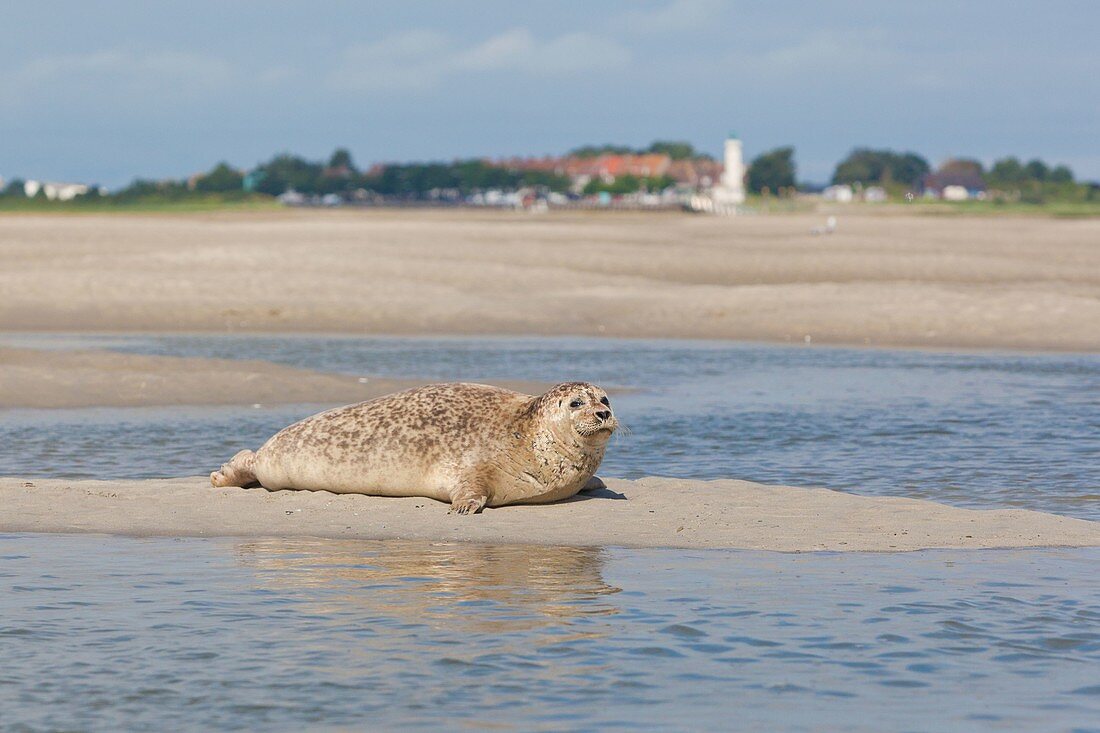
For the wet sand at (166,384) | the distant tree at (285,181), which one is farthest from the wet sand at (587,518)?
the distant tree at (285,181)

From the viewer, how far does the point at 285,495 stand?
12844 millimetres

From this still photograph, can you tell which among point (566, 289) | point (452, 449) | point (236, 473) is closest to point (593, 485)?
point (452, 449)

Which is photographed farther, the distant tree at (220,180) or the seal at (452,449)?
the distant tree at (220,180)

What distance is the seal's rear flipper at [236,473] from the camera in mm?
13164

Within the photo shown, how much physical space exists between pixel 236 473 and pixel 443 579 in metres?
4.04

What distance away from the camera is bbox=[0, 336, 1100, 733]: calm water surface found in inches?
272

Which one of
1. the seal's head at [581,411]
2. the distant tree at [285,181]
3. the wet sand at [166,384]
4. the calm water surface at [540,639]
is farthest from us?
the distant tree at [285,181]

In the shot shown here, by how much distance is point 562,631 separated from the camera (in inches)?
325

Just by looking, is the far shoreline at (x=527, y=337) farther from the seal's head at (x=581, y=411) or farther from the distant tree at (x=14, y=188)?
the distant tree at (x=14, y=188)

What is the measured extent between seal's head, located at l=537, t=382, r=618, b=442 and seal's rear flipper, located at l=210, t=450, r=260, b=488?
2.58 metres

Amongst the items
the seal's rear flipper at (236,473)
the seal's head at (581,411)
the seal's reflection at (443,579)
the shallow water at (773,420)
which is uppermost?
the seal's head at (581,411)

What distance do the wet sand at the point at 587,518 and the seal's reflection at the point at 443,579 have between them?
0.46 metres

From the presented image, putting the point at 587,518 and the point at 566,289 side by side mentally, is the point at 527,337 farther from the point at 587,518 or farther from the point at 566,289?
the point at 587,518

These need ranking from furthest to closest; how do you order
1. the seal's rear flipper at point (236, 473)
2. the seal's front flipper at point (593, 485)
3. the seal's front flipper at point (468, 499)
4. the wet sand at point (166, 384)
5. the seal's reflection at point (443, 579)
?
the wet sand at point (166, 384), the seal's rear flipper at point (236, 473), the seal's front flipper at point (593, 485), the seal's front flipper at point (468, 499), the seal's reflection at point (443, 579)
